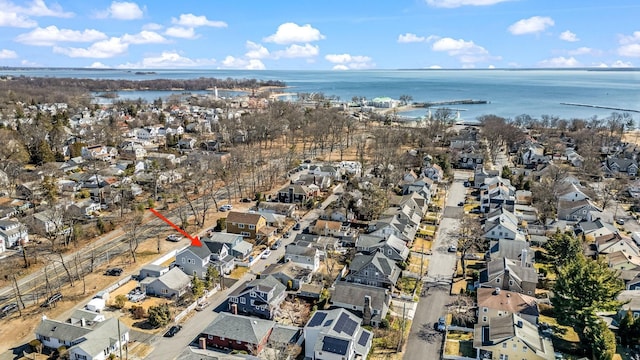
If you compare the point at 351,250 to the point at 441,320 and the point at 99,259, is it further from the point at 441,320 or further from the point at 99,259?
the point at 99,259

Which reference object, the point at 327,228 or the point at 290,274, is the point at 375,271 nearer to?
the point at 290,274

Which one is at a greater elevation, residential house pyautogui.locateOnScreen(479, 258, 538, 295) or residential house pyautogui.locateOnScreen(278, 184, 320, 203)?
residential house pyautogui.locateOnScreen(278, 184, 320, 203)

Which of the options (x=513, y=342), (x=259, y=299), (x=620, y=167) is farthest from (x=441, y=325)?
(x=620, y=167)

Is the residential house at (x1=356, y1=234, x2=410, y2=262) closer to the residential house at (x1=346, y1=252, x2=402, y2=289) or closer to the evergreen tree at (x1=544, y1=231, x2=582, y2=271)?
the residential house at (x1=346, y1=252, x2=402, y2=289)

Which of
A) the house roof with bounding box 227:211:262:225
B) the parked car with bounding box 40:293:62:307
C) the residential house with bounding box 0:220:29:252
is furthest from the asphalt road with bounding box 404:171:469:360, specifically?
the residential house with bounding box 0:220:29:252

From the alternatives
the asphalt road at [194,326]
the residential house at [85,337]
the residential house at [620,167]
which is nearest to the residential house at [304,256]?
the asphalt road at [194,326]
